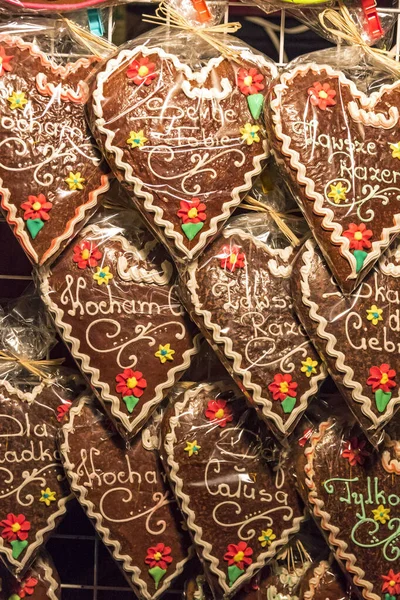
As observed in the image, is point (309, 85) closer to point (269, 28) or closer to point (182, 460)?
point (269, 28)

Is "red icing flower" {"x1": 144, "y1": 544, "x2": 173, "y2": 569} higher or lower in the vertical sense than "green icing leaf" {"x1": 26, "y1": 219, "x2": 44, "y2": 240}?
lower

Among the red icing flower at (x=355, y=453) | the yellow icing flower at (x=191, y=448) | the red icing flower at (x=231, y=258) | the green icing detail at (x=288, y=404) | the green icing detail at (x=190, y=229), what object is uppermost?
the green icing detail at (x=190, y=229)

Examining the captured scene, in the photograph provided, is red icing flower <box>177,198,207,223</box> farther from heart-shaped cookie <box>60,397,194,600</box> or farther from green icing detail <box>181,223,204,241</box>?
heart-shaped cookie <box>60,397,194,600</box>

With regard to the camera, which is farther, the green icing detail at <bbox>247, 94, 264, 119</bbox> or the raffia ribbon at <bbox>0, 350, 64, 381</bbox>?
the raffia ribbon at <bbox>0, 350, 64, 381</bbox>

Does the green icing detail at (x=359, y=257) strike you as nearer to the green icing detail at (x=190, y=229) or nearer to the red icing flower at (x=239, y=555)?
the green icing detail at (x=190, y=229)

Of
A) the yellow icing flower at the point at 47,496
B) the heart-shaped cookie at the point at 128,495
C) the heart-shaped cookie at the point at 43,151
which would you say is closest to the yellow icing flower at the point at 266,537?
the heart-shaped cookie at the point at 128,495

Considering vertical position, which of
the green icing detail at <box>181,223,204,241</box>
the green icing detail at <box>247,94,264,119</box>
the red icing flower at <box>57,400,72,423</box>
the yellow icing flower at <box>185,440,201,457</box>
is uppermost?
the green icing detail at <box>247,94,264,119</box>

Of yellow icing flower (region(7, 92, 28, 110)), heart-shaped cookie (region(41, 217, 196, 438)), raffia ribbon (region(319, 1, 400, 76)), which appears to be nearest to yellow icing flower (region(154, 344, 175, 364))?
heart-shaped cookie (region(41, 217, 196, 438))
